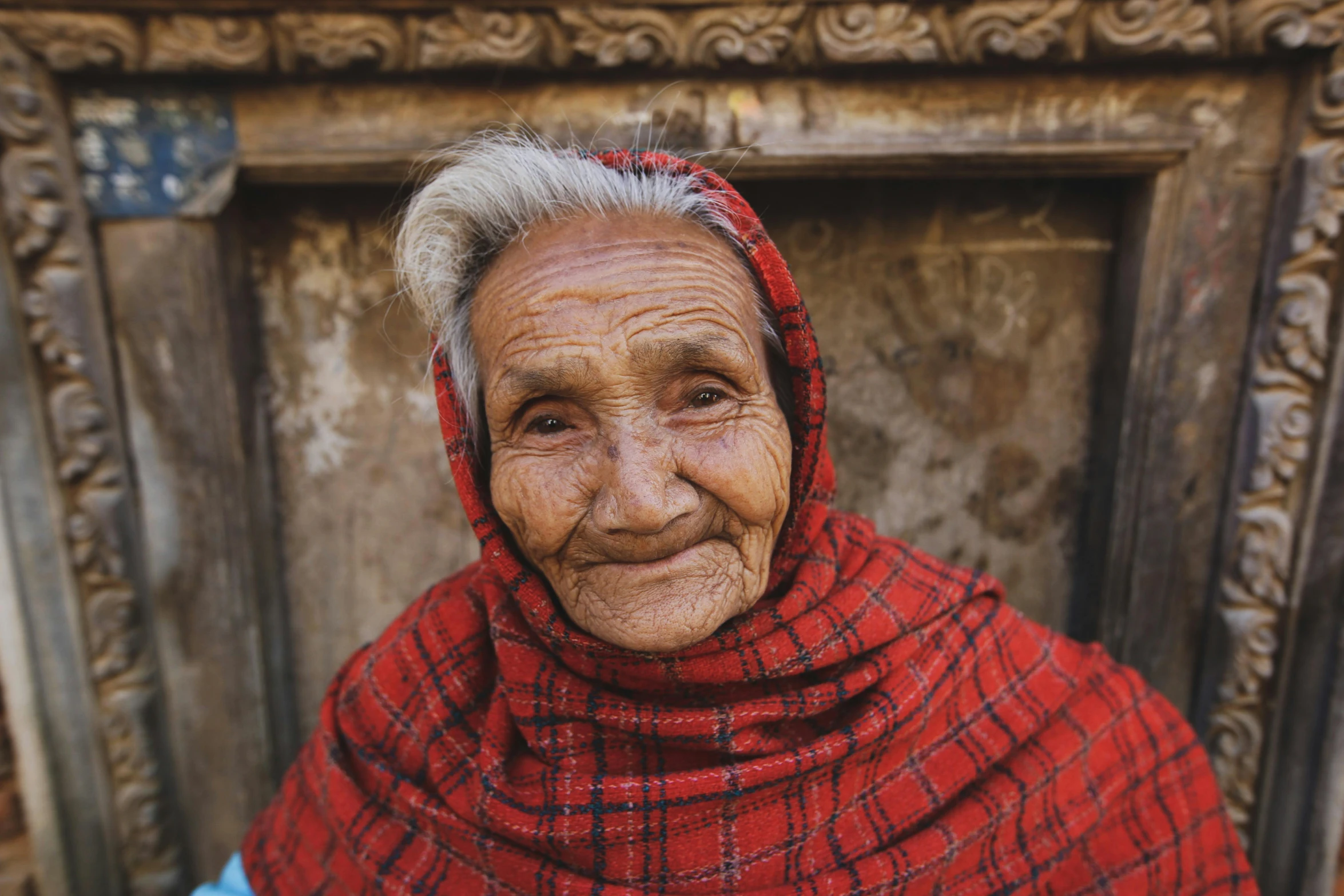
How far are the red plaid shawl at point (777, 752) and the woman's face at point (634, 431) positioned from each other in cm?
9

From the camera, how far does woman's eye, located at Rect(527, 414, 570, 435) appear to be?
1.00 m

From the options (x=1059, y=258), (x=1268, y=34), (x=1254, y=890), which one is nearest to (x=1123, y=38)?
(x=1268, y=34)

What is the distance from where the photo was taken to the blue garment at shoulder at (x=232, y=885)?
1227 millimetres

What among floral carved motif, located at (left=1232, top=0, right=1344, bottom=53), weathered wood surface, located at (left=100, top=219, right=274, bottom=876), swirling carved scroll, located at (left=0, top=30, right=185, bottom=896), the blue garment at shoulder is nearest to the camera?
the blue garment at shoulder

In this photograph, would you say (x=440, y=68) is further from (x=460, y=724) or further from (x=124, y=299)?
(x=460, y=724)

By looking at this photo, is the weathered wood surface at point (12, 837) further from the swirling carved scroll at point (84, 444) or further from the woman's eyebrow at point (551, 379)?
the woman's eyebrow at point (551, 379)

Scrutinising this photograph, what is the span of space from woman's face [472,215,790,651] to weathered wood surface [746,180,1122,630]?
992 mm

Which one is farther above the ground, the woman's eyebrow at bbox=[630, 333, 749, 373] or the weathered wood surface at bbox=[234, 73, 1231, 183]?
the weathered wood surface at bbox=[234, 73, 1231, 183]

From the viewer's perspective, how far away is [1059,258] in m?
1.90

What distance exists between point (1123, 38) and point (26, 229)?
2430 millimetres

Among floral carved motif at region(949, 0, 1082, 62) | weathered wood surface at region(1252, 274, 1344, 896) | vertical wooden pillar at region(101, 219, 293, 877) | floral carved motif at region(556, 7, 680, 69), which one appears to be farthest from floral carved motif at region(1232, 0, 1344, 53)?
vertical wooden pillar at region(101, 219, 293, 877)

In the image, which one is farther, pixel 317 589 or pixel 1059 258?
pixel 317 589

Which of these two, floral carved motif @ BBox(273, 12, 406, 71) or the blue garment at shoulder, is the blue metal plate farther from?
the blue garment at shoulder

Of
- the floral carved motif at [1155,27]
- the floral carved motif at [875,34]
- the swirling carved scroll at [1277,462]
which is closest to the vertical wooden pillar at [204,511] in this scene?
the floral carved motif at [875,34]
